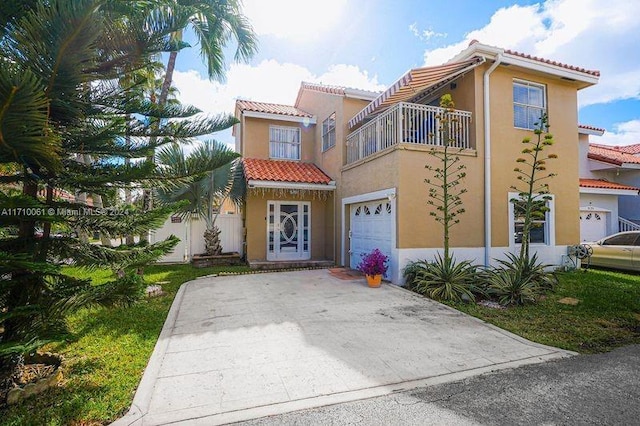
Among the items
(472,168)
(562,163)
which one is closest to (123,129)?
(472,168)

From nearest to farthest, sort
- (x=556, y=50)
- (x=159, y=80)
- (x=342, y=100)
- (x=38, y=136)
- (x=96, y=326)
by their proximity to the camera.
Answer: (x=38, y=136), (x=96, y=326), (x=556, y=50), (x=342, y=100), (x=159, y=80)

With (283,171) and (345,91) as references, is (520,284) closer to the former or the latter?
(345,91)

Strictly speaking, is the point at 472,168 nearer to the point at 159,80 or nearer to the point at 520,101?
the point at 520,101

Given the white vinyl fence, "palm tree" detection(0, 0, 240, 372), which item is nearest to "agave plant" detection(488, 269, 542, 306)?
"palm tree" detection(0, 0, 240, 372)

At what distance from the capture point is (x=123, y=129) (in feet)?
14.9

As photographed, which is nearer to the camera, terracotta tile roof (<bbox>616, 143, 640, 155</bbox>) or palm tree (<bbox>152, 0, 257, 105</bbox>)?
palm tree (<bbox>152, 0, 257, 105</bbox>)

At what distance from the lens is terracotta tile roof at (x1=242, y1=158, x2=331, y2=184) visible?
1398cm

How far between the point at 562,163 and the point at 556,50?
4689mm

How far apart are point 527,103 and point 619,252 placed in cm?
680

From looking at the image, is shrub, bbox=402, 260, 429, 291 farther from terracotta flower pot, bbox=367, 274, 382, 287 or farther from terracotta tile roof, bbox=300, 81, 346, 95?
terracotta tile roof, bbox=300, 81, 346, 95

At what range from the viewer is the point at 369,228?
12.0m

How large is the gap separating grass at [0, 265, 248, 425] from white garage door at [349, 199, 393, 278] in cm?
689

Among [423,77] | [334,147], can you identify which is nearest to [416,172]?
[423,77]

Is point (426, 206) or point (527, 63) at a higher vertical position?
point (527, 63)
